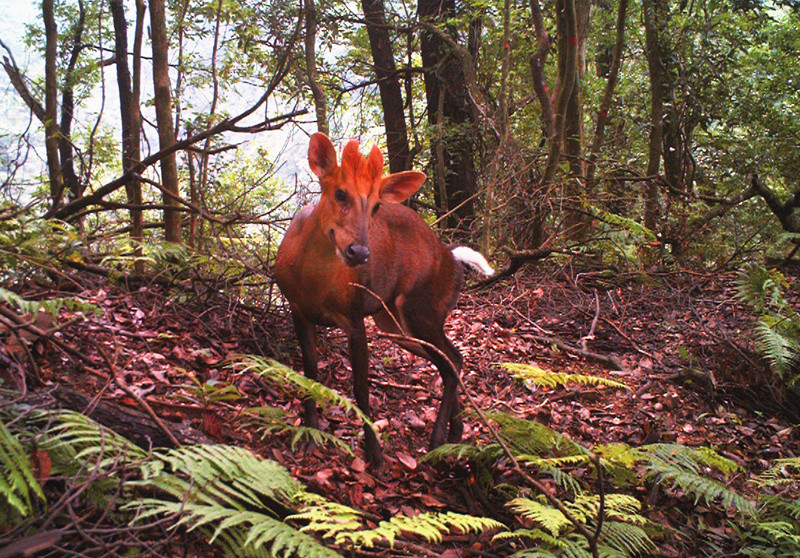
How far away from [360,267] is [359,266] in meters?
0.03

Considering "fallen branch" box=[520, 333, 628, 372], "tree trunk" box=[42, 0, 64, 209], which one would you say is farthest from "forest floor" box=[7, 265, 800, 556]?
"tree trunk" box=[42, 0, 64, 209]

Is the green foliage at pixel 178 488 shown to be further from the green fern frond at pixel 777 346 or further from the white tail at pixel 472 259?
the green fern frond at pixel 777 346

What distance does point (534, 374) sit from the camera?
124 inches

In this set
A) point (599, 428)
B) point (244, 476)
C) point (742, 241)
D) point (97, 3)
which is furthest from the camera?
point (97, 3)

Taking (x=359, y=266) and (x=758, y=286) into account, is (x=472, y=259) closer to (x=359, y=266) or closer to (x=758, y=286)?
(x=359, y=266)

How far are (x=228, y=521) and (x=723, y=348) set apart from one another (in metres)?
4.65

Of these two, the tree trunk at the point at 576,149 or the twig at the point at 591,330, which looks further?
the tree trunk at the point at 576,149

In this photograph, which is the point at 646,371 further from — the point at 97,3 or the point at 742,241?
the point at 97,3

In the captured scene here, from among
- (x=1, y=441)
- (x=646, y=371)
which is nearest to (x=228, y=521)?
(x=1, y=441)

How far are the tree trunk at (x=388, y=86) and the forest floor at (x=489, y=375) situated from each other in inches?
133

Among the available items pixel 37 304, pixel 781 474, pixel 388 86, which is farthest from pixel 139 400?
pixel 388 86

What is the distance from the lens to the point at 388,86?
32.2ft

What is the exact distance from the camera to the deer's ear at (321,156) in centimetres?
316

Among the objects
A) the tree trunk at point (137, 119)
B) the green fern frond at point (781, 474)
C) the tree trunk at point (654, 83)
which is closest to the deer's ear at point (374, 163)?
the tree trunk at point (137, 119)
